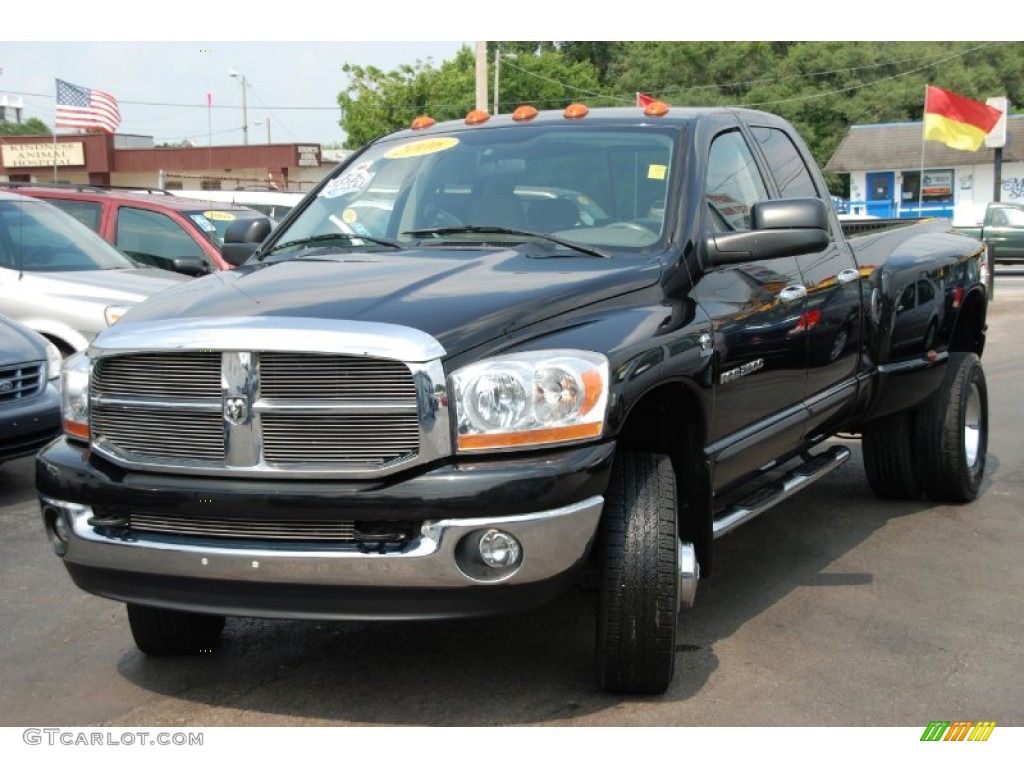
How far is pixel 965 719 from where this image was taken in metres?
3.96

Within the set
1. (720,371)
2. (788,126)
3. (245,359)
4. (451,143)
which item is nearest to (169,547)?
(245,359)

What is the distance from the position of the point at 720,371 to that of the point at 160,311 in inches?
72.8

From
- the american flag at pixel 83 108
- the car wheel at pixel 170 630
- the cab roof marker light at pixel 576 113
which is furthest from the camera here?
the american flag at pixel 83 108

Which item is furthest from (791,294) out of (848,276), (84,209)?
(84,209)

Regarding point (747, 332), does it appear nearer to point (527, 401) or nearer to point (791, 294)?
point (791, 294)

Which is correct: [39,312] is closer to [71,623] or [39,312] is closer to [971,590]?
[71,623]

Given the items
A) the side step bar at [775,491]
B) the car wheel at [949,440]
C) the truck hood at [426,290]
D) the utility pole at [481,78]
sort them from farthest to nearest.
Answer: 1. the utility pole at [481,78]
2. the car wheel at [949,440]
3. the side step bar at [775,491]
4. the truck hood at [426,290]

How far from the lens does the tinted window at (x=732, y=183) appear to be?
5066 millimetres

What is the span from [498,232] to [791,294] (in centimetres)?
122

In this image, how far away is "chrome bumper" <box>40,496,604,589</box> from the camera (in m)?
3.55

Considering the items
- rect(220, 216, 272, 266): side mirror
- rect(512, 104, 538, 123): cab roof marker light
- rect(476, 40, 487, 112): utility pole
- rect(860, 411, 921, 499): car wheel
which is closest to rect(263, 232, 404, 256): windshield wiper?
rect(220, 216, 272, 266): side mirror

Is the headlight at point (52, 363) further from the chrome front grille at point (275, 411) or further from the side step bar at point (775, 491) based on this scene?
the side step bar at point (775, 491)
